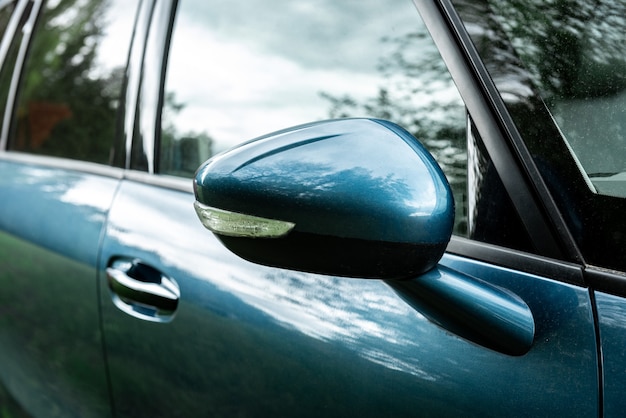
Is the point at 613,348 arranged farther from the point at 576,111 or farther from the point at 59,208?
the point at 59,208

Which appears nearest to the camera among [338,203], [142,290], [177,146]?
[338,203]

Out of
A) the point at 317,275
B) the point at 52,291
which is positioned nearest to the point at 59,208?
the point at 52,291

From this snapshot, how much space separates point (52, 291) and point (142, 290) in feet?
1.35

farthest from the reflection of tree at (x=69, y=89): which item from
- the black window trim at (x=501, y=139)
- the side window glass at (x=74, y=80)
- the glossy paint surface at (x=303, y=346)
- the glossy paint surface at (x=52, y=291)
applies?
the black window trim at (x=501, y=139)

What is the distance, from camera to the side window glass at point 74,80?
1899 mm

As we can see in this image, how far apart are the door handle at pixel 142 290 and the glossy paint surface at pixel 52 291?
89 millimetres

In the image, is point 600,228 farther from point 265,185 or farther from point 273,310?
point 273,310

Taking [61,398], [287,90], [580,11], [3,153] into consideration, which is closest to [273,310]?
[287,90]

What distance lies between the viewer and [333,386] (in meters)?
1.09

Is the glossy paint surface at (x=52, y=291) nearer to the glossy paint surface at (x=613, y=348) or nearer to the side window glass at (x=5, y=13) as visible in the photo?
the side window glass at (x=5, y=13)

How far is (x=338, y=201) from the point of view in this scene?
82cm

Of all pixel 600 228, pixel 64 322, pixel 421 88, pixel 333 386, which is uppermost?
pixel 421 88

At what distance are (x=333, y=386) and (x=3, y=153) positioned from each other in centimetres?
181

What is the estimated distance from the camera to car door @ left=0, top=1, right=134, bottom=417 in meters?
1.69
